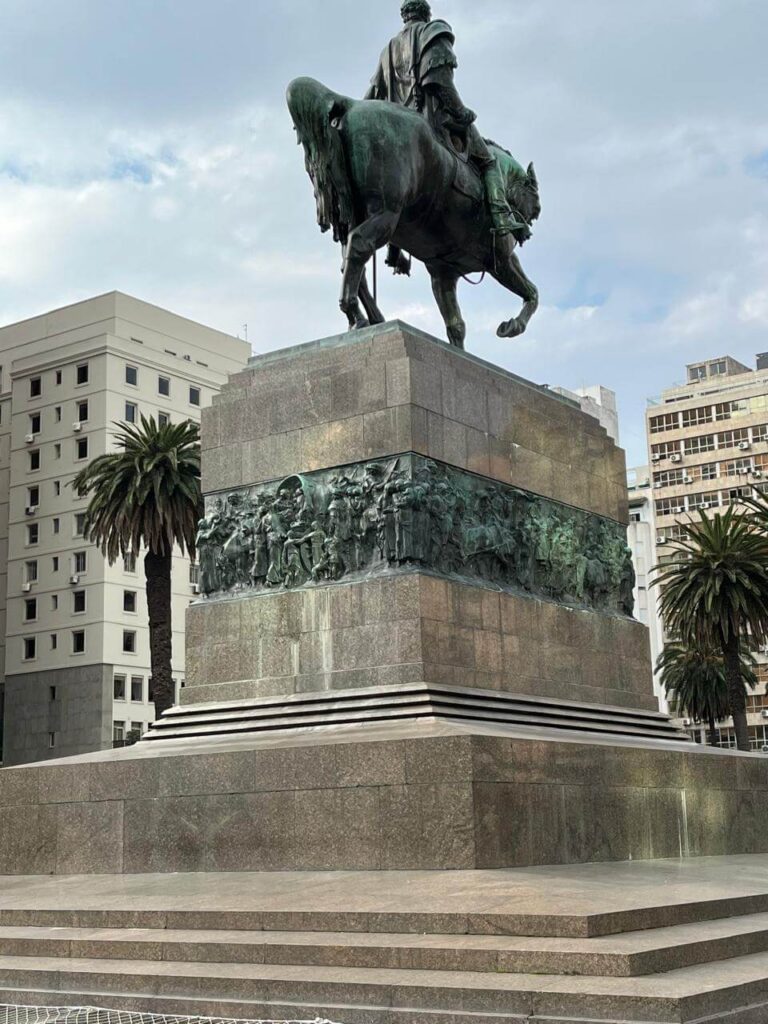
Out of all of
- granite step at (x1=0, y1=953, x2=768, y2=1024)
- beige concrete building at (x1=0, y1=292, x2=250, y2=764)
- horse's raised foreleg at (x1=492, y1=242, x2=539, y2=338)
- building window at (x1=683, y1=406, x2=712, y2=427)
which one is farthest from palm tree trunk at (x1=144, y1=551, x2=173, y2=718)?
building window at (x1=683, y1=406, x2=712, y2=427)

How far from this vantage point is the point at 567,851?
15172 millimetres

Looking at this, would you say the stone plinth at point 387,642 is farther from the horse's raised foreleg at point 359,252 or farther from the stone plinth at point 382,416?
the horse's raised foreleg at point 359,252

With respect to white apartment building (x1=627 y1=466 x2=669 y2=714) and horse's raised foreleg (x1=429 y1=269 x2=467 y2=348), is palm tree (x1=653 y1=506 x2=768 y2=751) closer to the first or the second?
horse's raised foreleg (x1=429 y1=269 x2=467 y2=348)

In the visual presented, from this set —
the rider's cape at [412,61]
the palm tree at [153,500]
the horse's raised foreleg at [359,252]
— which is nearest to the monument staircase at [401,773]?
the horse's raised foreleg at [359,252]

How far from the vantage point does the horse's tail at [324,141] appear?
1889 centimetres

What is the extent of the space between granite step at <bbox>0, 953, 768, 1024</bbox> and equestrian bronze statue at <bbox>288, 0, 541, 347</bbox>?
10940 millimetres

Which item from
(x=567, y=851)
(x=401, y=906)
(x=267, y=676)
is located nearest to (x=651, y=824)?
(x=567, y=851)

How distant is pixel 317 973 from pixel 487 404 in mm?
10824

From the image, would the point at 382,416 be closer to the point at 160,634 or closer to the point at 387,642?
the point at 387,642

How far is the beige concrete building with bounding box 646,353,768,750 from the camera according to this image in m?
106

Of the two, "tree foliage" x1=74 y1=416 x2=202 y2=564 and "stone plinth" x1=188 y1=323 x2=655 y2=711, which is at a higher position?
"tree foliage" x1=74 y1=416 x2=202 y2=564

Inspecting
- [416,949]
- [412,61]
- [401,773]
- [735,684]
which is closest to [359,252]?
[412,61]

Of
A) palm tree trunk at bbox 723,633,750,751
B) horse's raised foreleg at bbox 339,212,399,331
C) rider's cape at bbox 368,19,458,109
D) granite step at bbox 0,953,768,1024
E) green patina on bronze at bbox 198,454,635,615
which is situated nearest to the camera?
granite step at bbox 0,953,768,1024

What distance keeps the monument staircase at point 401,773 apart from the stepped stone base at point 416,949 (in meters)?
0.03
